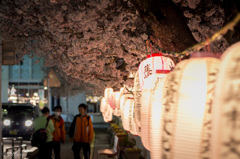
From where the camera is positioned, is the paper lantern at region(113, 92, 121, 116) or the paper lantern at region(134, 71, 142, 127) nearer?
the paper lantern at region(134, 71, 142, 127)

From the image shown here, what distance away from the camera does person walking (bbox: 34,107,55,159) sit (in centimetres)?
1070

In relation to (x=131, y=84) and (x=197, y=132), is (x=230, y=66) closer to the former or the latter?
(x=197, y=132)

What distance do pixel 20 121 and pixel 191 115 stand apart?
2289 cm

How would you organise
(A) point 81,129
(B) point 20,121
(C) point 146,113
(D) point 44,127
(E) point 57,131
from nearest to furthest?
(C) point 146,113, (D) point 44,127, (A) point 81,129, (E) point 57,131, (B) point 20,121

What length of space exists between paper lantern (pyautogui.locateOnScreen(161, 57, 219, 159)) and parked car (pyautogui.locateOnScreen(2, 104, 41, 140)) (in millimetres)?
22331

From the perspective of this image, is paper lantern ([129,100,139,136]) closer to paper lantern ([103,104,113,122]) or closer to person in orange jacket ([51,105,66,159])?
person in orange jacket ([51,105,66,159])

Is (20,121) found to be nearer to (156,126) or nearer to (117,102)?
(117,102)

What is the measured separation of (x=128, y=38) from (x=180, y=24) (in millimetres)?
5483

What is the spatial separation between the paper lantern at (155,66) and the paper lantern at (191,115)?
2.26 metres

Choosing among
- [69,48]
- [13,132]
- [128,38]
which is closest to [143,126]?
[128,38]

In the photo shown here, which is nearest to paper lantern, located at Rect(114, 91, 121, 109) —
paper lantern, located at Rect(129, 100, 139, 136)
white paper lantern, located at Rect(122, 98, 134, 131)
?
white paper lantern, located at Rect(122, 98, 134, 131)

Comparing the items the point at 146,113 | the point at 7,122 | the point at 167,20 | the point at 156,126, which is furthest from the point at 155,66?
the point at 7,122

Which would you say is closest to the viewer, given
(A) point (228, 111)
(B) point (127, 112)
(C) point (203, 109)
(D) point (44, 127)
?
(A) point (228, 111)

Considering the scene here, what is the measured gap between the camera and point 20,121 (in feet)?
77.9
